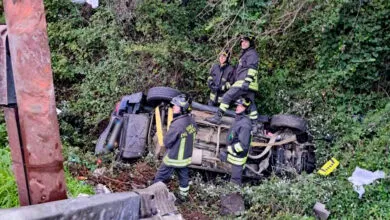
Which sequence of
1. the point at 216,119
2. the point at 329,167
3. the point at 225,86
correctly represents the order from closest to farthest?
the point at 329,167 → the point at 216,119 → the point at 225,86

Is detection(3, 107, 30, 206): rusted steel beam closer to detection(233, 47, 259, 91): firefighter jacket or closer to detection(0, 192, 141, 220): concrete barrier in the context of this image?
detection(0, 192, 141, 220): concrete barrier

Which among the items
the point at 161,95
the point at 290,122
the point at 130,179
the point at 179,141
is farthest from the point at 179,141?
the point at 290,122

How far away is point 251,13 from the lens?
9.13 metres

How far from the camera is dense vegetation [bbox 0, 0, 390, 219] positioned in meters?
7.94

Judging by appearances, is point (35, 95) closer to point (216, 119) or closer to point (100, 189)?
point (100, 189)

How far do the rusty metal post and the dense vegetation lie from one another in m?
5.28

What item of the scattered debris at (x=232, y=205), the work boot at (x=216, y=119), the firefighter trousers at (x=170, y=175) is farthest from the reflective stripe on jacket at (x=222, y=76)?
the scattered debris at (x=232, y=205)

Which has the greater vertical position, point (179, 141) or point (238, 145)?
point (179, 141)

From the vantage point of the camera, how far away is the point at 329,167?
23.1 ft

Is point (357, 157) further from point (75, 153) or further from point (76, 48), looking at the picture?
point (76, 48)

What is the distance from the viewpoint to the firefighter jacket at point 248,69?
770 centimetres

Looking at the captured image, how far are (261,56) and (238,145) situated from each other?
2.99m

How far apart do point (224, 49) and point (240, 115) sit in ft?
7.31

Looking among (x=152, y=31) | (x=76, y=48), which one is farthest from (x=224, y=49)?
(x=76, y=48)
